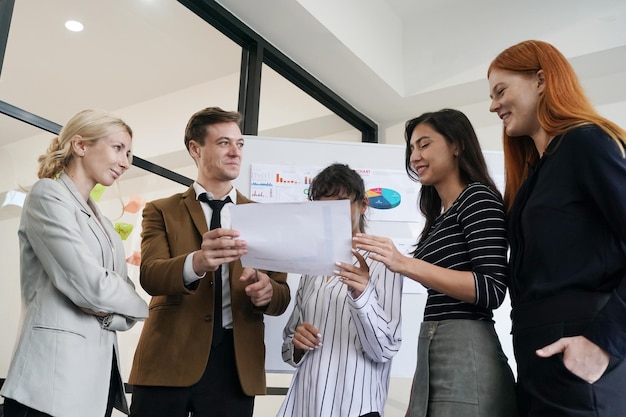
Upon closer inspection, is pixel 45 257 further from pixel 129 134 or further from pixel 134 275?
A: pixel 134 275

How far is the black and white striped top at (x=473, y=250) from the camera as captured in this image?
4.04ft

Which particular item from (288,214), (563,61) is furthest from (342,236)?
(563,61)

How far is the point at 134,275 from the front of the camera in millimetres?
2545

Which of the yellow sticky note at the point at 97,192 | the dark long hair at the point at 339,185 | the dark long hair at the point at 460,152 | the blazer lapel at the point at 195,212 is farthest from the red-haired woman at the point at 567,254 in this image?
the yellow sticky note at the point at 97,192

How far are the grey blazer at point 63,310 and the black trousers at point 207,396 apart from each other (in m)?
0.15

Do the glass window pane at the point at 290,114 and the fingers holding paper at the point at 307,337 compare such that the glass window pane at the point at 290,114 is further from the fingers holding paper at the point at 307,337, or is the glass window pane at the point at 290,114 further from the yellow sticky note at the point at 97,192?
the fingers holding paper at the point at 307,337

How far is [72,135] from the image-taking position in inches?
66.9

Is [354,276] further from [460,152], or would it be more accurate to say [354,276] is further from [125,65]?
[125,65]

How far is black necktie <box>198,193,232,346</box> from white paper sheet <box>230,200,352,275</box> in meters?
0.30

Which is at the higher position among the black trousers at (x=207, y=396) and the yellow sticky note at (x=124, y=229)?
the yellow sticky note at (x=124, y=229)

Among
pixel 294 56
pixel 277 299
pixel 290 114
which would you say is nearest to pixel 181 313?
pixel 277 299

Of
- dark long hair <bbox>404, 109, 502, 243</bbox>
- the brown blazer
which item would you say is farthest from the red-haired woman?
the brown blazer

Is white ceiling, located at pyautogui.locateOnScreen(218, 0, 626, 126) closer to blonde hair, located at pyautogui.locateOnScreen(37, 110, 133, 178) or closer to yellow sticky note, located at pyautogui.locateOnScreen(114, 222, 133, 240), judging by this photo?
yellow sticky note, located at pyautogui.locateOnScreen(114, 222, 133, 240)

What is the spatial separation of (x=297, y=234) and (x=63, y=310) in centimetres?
65
